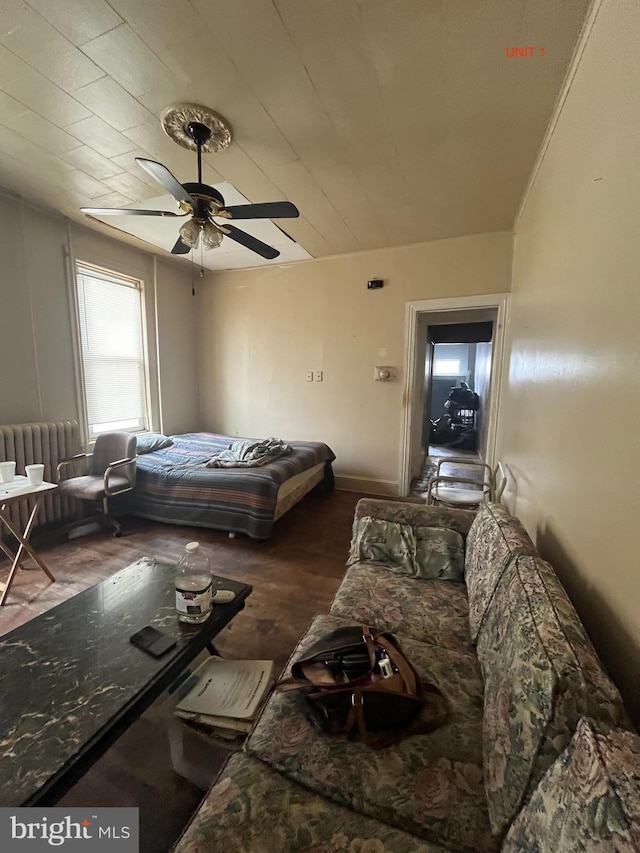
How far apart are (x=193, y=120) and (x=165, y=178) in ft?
1.43

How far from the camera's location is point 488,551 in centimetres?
136

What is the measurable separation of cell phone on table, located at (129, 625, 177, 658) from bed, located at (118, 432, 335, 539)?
148 cm

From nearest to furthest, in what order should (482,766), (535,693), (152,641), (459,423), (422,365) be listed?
(535,693) < (482,766) < (152,641) < (422,365) < (459,423)

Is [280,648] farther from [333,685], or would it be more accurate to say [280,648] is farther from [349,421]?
[349,421]

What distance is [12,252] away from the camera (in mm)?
2857

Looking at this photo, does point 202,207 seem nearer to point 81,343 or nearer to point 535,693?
point 81,343

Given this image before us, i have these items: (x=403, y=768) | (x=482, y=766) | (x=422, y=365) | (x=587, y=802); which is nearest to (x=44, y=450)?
(x=403, y=768)

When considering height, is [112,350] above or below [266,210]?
below

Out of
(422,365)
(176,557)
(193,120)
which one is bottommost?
(176,557)

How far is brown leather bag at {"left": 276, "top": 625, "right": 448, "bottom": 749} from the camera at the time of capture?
36.1 inches

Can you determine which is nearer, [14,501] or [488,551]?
[488,551]

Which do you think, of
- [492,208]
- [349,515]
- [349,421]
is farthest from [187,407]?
[492,208]

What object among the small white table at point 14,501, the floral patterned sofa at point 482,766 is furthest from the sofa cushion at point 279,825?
the small white table at point 14,501

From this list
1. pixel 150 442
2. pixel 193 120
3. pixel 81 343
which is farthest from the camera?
pixel 150 442
